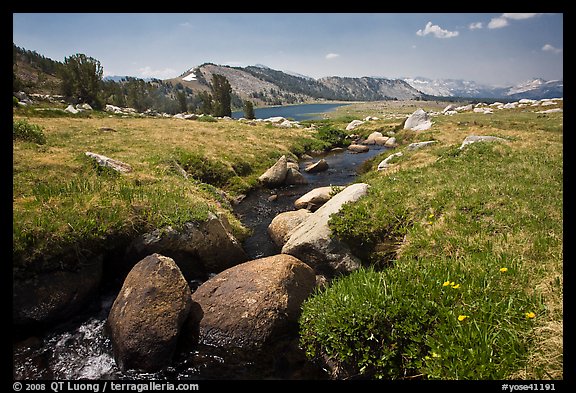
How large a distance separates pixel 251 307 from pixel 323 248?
4225mm

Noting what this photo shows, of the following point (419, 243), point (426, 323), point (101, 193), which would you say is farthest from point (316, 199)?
point (426, 323)

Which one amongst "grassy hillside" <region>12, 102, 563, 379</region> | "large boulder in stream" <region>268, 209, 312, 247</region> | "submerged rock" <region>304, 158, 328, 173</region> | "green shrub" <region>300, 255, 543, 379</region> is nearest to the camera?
"green shrub" <region>300, 255, 543, 379</region>

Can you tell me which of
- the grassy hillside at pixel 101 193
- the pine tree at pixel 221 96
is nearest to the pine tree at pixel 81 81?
the pine tree at pixel 221 96

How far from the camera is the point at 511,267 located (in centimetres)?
734

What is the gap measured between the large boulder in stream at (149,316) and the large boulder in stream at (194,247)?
260cm

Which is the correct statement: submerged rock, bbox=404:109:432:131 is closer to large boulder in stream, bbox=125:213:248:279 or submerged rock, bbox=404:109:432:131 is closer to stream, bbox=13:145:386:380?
large boulder in stream, bbox=125:213:248:279

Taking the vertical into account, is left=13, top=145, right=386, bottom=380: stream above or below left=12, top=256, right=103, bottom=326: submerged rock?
below

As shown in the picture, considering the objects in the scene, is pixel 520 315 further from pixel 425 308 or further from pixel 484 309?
pixel 425 308

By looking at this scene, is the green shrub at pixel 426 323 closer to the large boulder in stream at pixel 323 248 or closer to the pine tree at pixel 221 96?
the large boulder in stream at pixel 323 248

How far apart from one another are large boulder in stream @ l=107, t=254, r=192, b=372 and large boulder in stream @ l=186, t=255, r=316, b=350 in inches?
28.0

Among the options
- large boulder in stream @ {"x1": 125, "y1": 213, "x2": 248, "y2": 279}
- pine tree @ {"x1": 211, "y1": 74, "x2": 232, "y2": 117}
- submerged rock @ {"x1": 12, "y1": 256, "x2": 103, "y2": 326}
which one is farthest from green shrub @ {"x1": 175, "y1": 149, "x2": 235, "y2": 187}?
pine tree @ {"x1": 211, "y1": 74, "x2": 232, "y2": 117}

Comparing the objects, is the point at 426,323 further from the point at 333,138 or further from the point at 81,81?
the point at 81,81

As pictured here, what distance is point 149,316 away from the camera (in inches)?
340

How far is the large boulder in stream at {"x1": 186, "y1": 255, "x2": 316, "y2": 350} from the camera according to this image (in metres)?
9.12
